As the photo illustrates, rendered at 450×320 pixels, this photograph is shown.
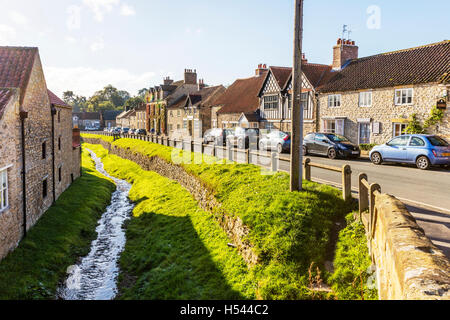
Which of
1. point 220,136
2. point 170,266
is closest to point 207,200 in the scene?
point 170,266

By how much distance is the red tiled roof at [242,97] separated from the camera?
4081 cm

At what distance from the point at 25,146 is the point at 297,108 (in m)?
11.1

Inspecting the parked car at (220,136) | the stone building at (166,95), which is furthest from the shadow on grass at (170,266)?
the stone building at (166,95)

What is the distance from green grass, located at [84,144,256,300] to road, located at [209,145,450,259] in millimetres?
4041

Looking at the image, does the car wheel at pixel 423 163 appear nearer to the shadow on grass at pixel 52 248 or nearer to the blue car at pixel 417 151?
the blue car at pixel 417 151

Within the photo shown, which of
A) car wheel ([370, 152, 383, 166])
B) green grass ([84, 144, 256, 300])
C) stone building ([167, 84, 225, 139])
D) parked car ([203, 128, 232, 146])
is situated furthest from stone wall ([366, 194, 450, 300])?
stone building ([167, 84, 225, 139])

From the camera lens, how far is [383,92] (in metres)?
26.0

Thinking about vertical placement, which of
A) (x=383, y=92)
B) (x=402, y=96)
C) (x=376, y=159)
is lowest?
(x=376, y=159)

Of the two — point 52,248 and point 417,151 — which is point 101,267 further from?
point 417,151

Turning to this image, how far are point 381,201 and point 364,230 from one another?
103 inches

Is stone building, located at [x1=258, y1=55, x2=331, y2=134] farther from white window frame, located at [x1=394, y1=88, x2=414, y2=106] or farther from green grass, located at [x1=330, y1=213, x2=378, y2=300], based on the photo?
green grass, located at [x1=330, y1=213, x2=378, y2=300]

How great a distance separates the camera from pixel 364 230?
342 inches
